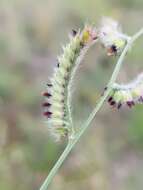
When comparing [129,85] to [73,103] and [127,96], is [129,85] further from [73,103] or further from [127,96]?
[73,103]

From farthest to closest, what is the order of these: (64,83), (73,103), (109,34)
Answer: (73,103)
(109,34)
(64,83)

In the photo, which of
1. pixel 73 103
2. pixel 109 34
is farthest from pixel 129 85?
pixel 73 103

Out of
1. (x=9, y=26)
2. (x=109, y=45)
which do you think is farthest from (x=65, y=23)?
(x=109, y=45)

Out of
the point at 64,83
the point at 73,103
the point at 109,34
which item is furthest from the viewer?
the point at 73,103

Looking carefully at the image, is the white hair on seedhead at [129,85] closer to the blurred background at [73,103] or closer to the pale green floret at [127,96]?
the pale green floret at [127,96]

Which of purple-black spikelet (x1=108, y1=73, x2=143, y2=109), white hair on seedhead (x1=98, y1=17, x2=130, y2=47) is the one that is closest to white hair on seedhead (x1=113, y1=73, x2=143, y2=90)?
purple-black spikelet (x1=108, y1=73, x2=143, y2=109)

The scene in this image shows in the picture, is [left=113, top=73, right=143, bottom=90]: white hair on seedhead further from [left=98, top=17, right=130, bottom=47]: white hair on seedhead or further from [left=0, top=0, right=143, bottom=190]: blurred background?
[left=0, top=0, right=143, bottom=190]: blurred background

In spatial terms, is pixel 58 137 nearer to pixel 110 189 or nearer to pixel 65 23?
pixel 110 189
